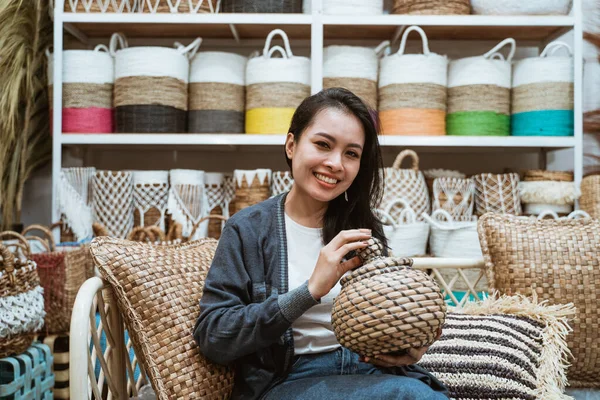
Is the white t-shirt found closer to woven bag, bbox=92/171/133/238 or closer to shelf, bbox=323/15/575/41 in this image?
woven bag, bbox=92/171/133/238

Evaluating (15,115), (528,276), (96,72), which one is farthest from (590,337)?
(15,115)

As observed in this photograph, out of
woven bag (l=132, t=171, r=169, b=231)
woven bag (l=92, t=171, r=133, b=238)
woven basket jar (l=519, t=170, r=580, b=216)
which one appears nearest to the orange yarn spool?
woven basket jar (l=519, t=170, r=580, b=216)

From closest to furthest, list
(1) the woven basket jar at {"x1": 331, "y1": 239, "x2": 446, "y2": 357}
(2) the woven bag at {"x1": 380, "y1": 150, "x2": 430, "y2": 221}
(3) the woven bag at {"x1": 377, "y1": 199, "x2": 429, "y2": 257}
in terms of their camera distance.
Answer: (1) the woven basket jar at {"x1": 331, "y1": 239, "x2": 446, "y2": 357} → (3) the woven bag at {"x1": 377, "y1": 199, "x2": 429, "y2": 257} → (2) the woven bag at {"x1": 380, "y1": 150, "x2": 430, "y2": 221}

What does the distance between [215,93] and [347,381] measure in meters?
1.73

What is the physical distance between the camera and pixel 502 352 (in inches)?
48.7

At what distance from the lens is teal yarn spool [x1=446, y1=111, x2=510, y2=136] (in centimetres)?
243

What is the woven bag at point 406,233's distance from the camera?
218cm

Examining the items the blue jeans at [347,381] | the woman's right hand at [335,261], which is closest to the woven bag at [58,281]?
the blue jeans at [347,381]

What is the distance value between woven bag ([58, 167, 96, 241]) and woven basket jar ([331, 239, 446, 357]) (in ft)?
5.86

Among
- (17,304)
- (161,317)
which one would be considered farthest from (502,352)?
(17,304)

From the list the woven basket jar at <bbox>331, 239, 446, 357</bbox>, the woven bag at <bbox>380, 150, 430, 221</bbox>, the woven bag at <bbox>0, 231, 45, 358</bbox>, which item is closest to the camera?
the woven basket jar at <bbox>331, 239, 446, 357</bbox>

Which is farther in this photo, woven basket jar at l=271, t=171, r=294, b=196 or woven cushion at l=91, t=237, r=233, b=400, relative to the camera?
woven basket jar at l=271, t=171, r=294, b=196

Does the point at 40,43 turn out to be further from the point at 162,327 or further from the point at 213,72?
the point at 162,327

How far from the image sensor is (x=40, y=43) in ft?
8.50
